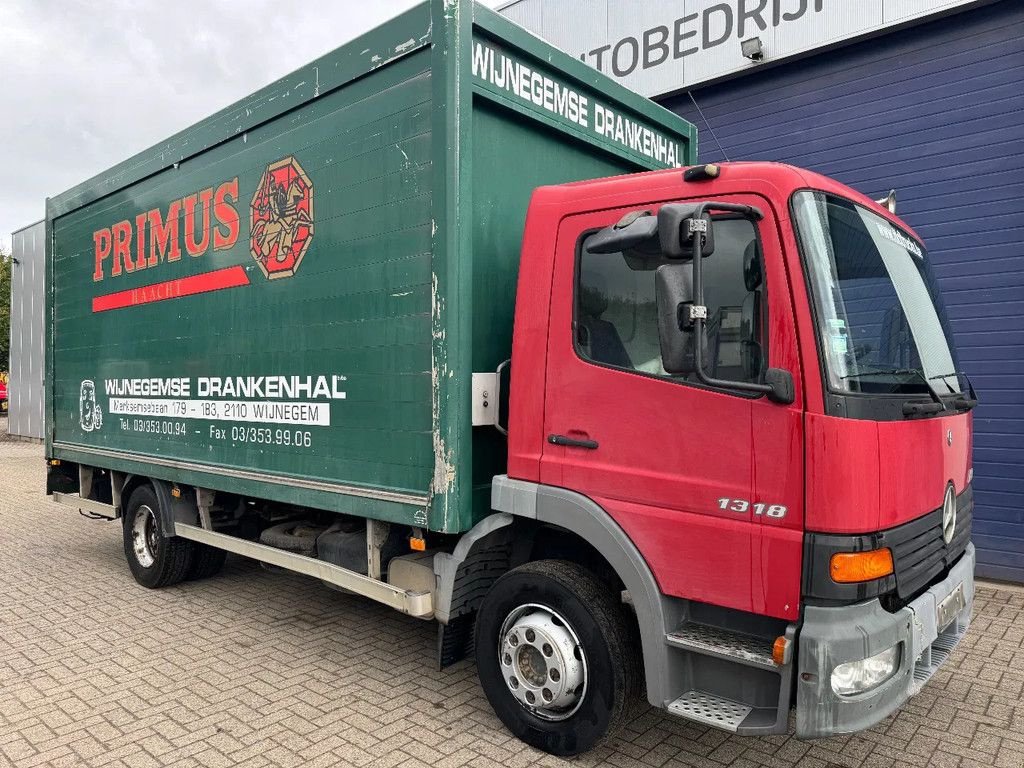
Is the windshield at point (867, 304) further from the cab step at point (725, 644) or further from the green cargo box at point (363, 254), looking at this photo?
the green cargo box at point (363, 254)

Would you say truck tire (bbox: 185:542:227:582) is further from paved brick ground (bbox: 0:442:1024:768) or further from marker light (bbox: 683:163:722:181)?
marker light (bbox: 683:163:722:181)

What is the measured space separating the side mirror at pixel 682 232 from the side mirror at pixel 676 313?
65mm

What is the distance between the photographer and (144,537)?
622 centimetres

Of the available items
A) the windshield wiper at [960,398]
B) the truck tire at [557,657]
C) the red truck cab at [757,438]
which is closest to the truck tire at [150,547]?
the truck tire at [557,657]

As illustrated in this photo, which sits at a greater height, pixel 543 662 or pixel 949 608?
pixel 949 608

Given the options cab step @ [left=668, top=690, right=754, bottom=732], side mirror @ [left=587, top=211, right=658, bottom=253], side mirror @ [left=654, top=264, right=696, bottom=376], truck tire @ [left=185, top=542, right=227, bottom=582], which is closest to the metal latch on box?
side mirror @ [left=587, top=211, right=658, bottom=253]

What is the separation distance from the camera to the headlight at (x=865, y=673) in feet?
8.42

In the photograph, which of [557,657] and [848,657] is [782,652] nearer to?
[848,657]

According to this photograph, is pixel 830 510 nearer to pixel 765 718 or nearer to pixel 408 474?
pixel 765 718

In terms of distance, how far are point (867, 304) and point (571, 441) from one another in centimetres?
129

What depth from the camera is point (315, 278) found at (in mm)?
4195

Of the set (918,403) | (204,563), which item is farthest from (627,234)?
(204,563)

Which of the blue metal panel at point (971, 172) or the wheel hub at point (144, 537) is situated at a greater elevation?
the blue metal panel at point (971, 172)

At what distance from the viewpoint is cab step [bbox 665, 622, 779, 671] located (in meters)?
2.68
